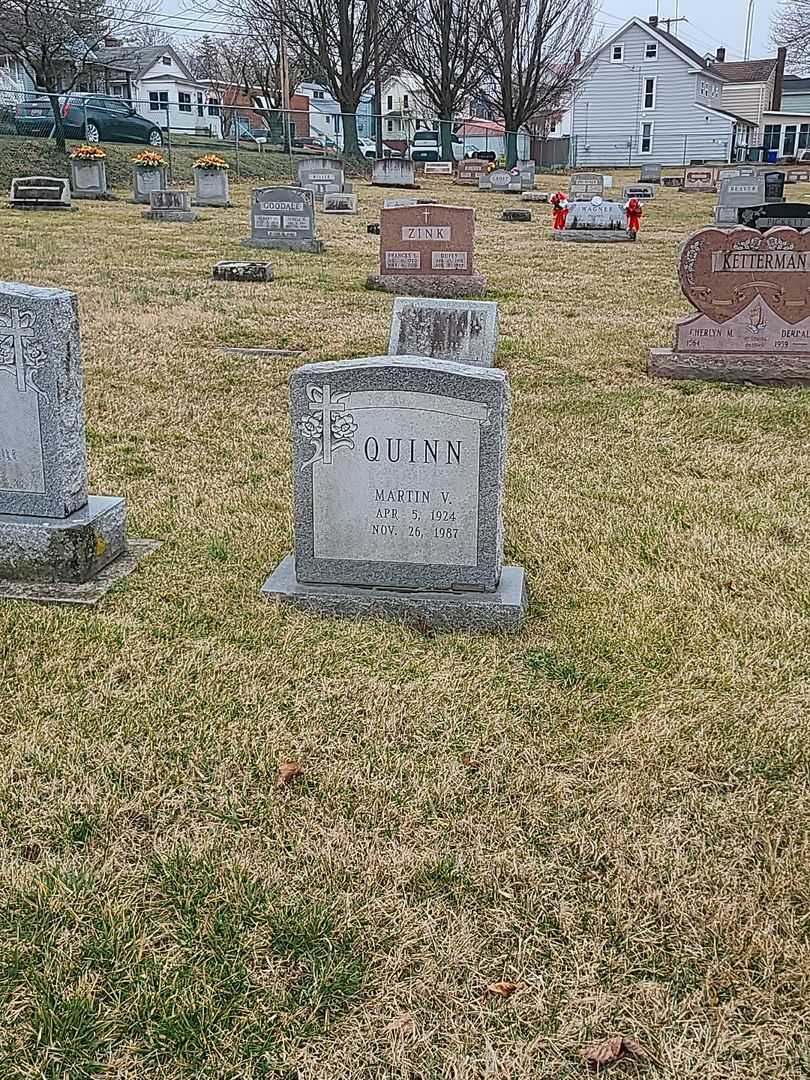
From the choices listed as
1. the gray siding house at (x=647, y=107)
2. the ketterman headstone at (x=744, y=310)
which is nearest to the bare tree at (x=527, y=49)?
the gray siding house at (x=647, y=107)

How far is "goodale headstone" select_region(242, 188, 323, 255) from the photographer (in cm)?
1720

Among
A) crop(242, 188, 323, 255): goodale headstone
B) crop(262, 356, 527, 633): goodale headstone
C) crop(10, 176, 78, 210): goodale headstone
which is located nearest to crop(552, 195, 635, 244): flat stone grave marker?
crop(242, 188, 323, 255): goodale headstone

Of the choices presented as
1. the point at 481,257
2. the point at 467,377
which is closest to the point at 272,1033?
the point at 467,377

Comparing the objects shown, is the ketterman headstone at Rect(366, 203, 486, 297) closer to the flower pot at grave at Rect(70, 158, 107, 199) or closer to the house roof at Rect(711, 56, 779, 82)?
the flower pot at grave at Rect(70, 158, 107, 199)

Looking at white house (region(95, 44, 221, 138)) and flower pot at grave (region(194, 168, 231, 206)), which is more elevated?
white house (region(95, 44, 221, 138))

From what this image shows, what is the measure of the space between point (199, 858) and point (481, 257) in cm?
1590

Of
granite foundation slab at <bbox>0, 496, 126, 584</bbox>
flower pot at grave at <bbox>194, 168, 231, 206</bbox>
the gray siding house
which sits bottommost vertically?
granite foundation slab at <bbox>0, 496, 126, 584</bbox>

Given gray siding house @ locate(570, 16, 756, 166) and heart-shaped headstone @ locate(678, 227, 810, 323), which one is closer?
heart-shaped headstone @ locate(678, 227, 810, 323)

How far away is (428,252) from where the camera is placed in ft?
42.8

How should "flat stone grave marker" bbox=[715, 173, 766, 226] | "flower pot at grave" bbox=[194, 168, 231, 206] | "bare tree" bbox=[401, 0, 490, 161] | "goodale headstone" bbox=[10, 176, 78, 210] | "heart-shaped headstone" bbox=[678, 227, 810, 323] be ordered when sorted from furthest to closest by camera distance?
"bare tree" bbox=[401, 0, 490, 161]
"flower pot at grave" bbox=[194, 168, 231, 206]
"flat stone grave marker" bbox=[715, 173, 766, 226]
"goodale headstone" bbox=[10, 176, 78, 210]
"heart-shaped headstone" bbox=[678, 227, 810, 323]

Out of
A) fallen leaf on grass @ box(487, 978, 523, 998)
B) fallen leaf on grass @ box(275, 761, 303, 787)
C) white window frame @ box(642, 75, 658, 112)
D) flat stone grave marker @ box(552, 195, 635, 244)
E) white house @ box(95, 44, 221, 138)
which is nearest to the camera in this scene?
fallen leaf on grass @ box(487, 978, 523, 998)

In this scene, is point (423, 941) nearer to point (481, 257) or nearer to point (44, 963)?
point (44, 963)

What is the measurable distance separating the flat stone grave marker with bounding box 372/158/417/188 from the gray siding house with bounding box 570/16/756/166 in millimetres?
23696

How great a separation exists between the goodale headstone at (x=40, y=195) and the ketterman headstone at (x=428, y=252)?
471 inches
